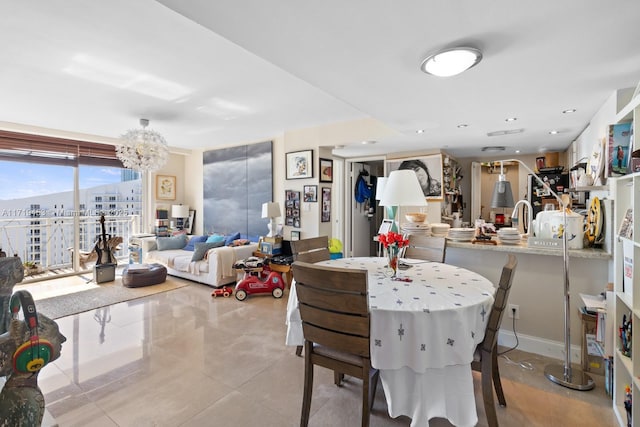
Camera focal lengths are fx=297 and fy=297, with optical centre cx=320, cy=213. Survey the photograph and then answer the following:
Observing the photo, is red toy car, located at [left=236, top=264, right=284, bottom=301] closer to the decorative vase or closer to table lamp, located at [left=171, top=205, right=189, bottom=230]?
the decorative vase

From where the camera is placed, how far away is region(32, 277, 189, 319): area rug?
3.56m

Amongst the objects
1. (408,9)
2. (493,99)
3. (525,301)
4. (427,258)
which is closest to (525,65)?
(493,99)

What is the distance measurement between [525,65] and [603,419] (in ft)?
7.08

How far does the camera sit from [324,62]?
5.53 ft

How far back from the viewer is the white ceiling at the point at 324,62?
1.28 metres

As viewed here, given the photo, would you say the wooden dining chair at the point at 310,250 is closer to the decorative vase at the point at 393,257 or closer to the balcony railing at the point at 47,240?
the decorative vase at the point at 393,257

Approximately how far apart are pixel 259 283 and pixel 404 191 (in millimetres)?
2524

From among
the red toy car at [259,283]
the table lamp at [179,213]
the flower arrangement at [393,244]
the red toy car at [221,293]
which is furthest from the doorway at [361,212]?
the table lamp at [179,213]

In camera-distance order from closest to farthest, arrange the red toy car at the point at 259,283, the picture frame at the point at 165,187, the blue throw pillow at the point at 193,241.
A: the red toy car at the point at 259,283
the blue throw pillow at the point at 193,241
the picture frame at the point at 165,187

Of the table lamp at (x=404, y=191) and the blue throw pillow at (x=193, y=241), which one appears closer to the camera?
the table lamp at (x=404, y=191)

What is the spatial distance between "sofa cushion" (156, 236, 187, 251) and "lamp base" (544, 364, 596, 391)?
556 centimetres

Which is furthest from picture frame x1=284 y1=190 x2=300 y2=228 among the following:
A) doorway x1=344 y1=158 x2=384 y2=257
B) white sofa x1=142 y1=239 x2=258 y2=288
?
doorway x1=344 y1=158 x2=384 y2=257

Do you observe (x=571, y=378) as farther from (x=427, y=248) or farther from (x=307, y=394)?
(x=307, y=394)

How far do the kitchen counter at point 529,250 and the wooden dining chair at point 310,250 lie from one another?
3.94 feet
